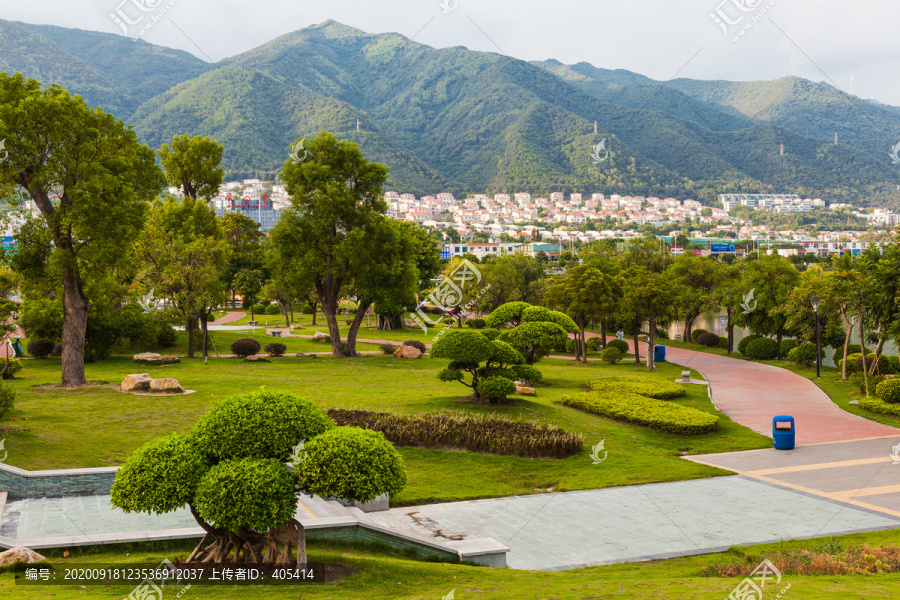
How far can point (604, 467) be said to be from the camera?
14578 mm

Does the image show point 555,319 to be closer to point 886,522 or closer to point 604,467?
point 604,467

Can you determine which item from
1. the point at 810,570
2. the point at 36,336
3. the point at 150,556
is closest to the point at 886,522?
the point at 810,570

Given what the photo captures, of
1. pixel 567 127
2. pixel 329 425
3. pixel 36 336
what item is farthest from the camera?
pixel 567 127

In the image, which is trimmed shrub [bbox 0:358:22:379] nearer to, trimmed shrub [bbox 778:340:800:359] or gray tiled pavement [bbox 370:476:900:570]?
gray tiled pavement [bbox 370:476:900:570]

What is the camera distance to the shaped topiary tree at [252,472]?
6.93 meters

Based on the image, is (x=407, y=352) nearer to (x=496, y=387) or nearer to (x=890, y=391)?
(x=496, y=387)

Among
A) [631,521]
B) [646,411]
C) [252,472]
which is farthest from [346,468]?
[646,411]

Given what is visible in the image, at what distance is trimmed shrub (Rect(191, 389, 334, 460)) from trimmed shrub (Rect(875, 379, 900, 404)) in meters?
19.3

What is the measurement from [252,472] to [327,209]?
22778 mm

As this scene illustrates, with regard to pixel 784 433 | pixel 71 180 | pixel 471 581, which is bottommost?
pixel 471 581

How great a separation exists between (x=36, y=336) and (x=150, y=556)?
72.1ft

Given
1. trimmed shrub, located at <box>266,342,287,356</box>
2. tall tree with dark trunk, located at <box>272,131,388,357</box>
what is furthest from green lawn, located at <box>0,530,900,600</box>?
tall tree with dark trunk, located at <box>272,131,388,357</box>

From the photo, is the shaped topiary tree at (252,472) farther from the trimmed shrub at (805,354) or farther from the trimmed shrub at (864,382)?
the trimmed shrub at (805,354)

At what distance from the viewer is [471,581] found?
7.64 metres
